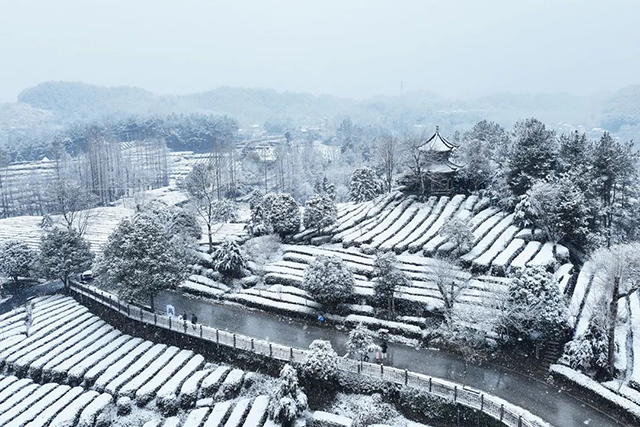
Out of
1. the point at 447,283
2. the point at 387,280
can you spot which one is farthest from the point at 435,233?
the point at 387,280

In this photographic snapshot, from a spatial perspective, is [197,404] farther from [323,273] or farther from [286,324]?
[323,273]

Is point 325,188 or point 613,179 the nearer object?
point 613,179

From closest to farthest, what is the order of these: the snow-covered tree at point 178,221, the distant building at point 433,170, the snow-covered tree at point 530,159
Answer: the snow-covered tree at point 178,221
the snow-covered tree at point 530,159
the distant building at point 433,170

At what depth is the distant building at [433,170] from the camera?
43656 millimetres

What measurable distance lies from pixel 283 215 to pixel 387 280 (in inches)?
551

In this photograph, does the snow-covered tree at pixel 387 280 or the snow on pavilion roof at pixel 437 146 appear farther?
the snow on pavilion roof at pixel 437 146

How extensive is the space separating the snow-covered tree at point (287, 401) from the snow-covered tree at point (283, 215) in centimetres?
1886

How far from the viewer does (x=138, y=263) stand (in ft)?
87.0

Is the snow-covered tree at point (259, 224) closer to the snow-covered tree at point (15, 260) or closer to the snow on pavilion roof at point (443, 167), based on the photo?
the snow-covered tree at point (15, 260)

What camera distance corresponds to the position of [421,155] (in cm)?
4431

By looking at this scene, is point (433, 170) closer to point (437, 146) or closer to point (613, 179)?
point (437, 146)

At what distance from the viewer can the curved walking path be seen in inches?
730

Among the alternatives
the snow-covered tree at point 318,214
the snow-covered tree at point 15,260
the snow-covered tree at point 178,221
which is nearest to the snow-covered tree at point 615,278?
the snow-covered tree at point 318,214

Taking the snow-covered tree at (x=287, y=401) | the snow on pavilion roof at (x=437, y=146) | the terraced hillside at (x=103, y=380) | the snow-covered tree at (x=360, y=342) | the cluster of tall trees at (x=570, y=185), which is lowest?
the terraced hillside at (x=103, y=380)
